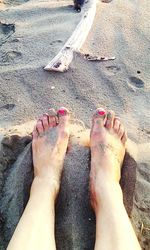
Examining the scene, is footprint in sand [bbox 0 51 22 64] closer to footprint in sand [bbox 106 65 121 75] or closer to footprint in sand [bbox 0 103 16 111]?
footprint in sand [bbox 0 103 16 111]

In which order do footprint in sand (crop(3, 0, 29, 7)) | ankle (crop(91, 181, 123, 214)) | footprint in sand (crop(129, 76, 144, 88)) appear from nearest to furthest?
ankle (crop(91, 181, 123, 214)) → footprint in sand (crop(129, 76, 144, 88)) → footprint in sand (crop(3, 0, 29, 7))

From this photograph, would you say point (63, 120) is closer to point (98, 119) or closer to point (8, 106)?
point (98, 119)

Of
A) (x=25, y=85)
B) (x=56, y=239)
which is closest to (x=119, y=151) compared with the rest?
(x=56, y=239)

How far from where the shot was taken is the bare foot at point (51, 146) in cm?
262

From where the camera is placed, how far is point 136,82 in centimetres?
336

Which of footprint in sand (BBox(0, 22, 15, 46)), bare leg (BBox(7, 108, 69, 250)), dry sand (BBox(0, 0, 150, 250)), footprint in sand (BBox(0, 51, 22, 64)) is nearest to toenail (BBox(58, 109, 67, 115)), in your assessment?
bare leg (BBox(7, 108, 69, 250))

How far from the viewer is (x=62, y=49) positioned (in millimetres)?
3496

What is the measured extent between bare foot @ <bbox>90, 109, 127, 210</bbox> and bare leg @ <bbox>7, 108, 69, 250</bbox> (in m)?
0.19

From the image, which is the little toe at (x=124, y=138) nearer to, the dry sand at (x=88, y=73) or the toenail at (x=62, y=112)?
the dry sand at (x=88, y=73)

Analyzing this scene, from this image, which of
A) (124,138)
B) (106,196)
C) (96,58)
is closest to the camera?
(106,196)

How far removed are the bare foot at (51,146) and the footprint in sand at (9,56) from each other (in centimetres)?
76

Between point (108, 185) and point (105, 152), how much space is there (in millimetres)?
311

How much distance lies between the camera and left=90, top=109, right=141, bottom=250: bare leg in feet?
7.06

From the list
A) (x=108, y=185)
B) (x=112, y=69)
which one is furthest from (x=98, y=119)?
(x=112, y=69)
